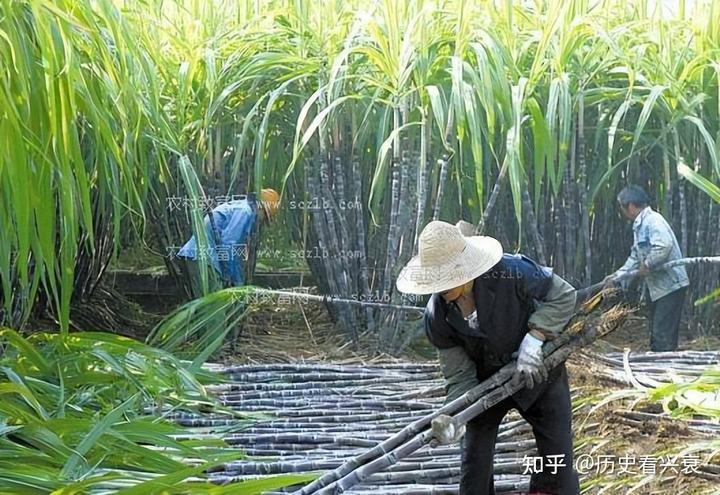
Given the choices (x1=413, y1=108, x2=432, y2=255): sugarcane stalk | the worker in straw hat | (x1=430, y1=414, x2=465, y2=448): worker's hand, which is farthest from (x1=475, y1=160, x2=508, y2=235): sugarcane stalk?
(x1=430, y1=414, x2=465, y2=448): worker's hand

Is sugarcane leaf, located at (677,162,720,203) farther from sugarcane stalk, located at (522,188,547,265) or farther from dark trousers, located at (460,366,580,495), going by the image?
dark trousers, located at (460,366,580,495)

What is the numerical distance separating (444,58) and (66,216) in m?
0.80

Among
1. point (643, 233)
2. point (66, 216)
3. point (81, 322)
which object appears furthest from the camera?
point (81, 322)

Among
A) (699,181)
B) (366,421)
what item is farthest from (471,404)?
(699,181)

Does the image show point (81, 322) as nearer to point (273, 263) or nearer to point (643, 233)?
point (273, 263)

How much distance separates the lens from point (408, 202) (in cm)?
189

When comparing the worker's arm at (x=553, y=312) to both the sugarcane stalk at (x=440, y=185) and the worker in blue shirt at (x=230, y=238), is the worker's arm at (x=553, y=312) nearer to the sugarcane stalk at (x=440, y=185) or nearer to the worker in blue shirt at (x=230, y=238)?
the sugarcane stalk at (x=440, y=185)

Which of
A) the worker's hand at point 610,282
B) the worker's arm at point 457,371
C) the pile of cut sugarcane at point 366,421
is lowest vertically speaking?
the pile of cut sugarcane at point 366,421

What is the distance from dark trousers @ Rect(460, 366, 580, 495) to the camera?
1621mm

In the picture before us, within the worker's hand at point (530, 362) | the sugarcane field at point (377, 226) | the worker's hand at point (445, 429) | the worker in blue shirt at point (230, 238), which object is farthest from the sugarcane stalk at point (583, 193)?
the worker in blue shirt at point (230, 238)

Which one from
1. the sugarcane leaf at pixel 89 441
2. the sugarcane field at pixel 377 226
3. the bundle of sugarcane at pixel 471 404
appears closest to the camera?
the sugarcane leaf at pixel 89 441

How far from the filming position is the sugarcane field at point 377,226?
176 cm

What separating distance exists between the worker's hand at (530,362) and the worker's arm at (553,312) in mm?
16

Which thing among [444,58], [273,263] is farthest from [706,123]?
[273,263]
